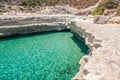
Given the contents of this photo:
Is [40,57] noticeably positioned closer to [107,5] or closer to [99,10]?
[99,10]

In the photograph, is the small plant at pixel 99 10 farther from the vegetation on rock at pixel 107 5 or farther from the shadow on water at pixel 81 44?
the shadow on water at pixel 81 44

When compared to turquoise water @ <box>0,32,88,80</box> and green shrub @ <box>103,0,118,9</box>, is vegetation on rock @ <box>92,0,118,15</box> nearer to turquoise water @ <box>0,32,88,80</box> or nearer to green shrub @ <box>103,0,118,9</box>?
green shrub @ <box>103,0,118,9</box>

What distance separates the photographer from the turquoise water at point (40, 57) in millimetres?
14984

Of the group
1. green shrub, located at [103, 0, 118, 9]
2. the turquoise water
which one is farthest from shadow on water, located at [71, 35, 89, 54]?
green shrub, located at [103, 0, 118, 9]

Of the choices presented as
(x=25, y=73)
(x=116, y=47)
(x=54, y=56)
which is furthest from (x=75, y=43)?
(x=116, y=47)

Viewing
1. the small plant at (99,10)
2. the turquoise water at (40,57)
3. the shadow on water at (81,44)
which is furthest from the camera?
the small plant at (99,10)

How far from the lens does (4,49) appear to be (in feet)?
74.5

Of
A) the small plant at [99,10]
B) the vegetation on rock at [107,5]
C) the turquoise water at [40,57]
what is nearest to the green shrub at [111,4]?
the vegetation on rock at [107,5]

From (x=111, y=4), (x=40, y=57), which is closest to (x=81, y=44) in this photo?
(x=40, y=57)

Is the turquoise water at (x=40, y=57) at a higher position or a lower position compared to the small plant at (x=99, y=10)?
higher

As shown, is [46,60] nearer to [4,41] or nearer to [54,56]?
[54,56]

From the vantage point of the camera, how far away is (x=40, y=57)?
19.5 meters

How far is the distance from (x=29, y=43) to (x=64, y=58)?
722 cm

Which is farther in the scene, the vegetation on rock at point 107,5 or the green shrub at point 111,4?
the green shrub at point 111,4
